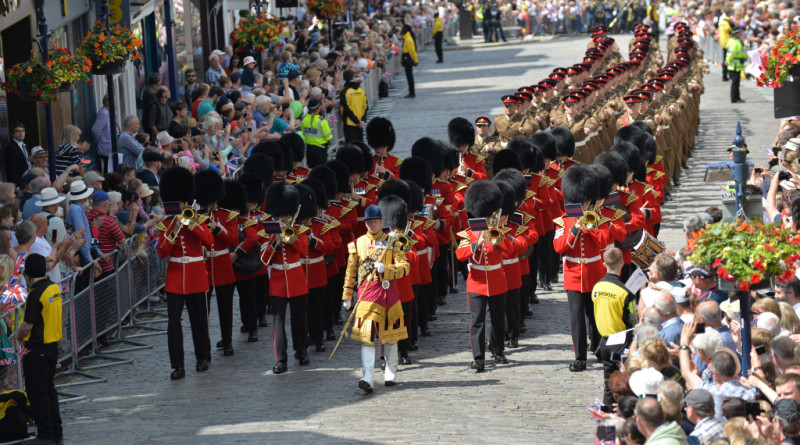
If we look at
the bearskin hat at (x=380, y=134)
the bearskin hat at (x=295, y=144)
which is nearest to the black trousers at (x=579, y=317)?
the bearskin hat at (x=295, y=144)

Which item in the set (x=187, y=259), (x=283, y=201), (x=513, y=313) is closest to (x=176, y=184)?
(x=187, y=259)

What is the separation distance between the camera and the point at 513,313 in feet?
37.3

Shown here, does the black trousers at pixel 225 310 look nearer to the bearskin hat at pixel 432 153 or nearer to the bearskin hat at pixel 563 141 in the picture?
the bearskin hat at pixel 432 153

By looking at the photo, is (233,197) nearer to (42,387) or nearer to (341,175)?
(341,175)

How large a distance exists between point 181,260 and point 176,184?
0.61 metres

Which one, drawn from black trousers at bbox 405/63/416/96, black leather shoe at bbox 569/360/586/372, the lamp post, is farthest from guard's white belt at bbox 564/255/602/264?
black trousers at bbox 405/63/416/96

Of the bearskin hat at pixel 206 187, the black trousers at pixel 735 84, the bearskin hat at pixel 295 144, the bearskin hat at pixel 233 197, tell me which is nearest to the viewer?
the bearskin hat at pixel 206 187

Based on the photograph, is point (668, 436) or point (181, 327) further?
point (181, 327)

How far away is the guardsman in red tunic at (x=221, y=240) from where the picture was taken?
1112 centimetres

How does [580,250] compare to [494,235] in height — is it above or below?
below

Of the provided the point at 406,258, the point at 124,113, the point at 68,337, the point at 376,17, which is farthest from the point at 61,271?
the point at 376,17

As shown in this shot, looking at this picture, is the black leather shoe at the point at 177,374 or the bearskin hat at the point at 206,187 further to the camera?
the bearskin hat at the point at 206,187

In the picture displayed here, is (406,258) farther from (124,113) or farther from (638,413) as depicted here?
(124,113)

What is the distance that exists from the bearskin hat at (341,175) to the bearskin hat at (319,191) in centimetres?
59
